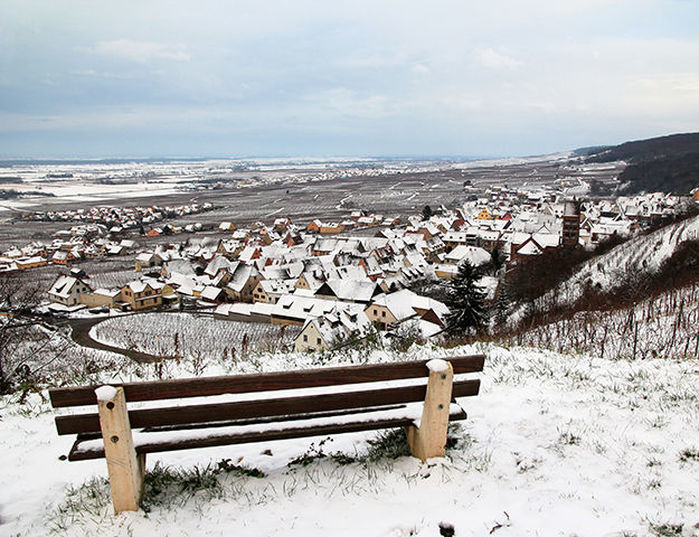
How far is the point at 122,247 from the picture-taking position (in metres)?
71.2

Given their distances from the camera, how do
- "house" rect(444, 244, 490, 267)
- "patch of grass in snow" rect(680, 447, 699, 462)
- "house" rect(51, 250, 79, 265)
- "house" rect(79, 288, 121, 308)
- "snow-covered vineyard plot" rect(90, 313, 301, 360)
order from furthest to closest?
"house" rect(51, 250, 79, 265) < "house" rect(444, 244, 490, 267) < "house" rect(79, 288, 121, 308) < "snow-covered vineyard plot" rect(90, 313, 301, 360) < "patch of grass in snow" rect(680, 447, 699, 462)

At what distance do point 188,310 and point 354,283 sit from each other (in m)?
16.2

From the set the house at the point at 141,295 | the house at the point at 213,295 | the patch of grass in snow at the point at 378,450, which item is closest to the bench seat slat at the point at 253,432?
the patch of grass in snow at the point at 378,450

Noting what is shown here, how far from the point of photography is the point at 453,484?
3340 millimetres

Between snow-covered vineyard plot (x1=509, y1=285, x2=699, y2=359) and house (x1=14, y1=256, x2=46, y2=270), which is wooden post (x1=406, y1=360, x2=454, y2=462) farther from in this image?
house (x1=14, y1=256, x2=46, y2=270)

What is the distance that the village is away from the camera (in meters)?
34.2

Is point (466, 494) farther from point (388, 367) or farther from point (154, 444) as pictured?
point (154, 444)

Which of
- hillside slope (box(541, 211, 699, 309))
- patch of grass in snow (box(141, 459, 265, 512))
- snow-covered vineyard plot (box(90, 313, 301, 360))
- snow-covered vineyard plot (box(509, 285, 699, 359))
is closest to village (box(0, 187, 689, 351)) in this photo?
snow-covered vineyard plot (box(90, 313, 301, 360))

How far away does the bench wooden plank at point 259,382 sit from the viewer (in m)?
2.96

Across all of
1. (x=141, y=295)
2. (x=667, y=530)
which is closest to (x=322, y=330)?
(x=667, y=530)

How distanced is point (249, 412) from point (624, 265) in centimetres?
2611

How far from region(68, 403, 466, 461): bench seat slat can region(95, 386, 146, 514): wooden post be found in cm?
16

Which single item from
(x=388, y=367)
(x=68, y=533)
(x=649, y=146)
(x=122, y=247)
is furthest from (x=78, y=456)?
(x=649, y=146)

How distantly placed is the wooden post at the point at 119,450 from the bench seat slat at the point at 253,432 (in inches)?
6.4
